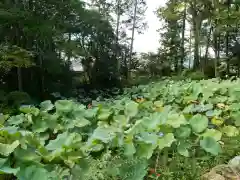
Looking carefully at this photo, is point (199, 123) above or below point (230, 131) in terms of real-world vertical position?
above

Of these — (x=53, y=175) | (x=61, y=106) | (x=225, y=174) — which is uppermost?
(x=61, y=106)

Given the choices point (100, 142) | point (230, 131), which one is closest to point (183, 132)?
point (100, 142)

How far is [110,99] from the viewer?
18.1 feet

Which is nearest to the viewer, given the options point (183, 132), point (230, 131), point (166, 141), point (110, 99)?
point (166, 141)

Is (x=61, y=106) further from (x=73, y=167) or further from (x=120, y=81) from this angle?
(x=120, y=81)

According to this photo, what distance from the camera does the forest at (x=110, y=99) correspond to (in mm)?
1548

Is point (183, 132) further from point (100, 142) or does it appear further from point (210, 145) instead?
point (100, 142)

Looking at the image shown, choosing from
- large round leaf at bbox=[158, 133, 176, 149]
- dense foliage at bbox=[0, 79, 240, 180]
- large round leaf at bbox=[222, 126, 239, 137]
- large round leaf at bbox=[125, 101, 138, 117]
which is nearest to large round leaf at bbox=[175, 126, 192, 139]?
dense foliage at bbox=[0, 79, 240, 180]

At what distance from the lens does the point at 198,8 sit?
50.9ft

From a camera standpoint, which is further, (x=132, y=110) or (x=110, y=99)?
(x=110, y=99)

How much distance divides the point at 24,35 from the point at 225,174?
978cm

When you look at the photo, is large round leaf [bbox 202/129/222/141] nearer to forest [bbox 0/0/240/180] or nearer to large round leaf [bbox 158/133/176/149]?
forest [bbox 0/0/240/180]

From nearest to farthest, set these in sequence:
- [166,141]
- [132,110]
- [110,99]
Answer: [166,141]
[132,110]
[110,99]

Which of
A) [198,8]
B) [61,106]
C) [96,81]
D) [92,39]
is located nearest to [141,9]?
[198,8]
